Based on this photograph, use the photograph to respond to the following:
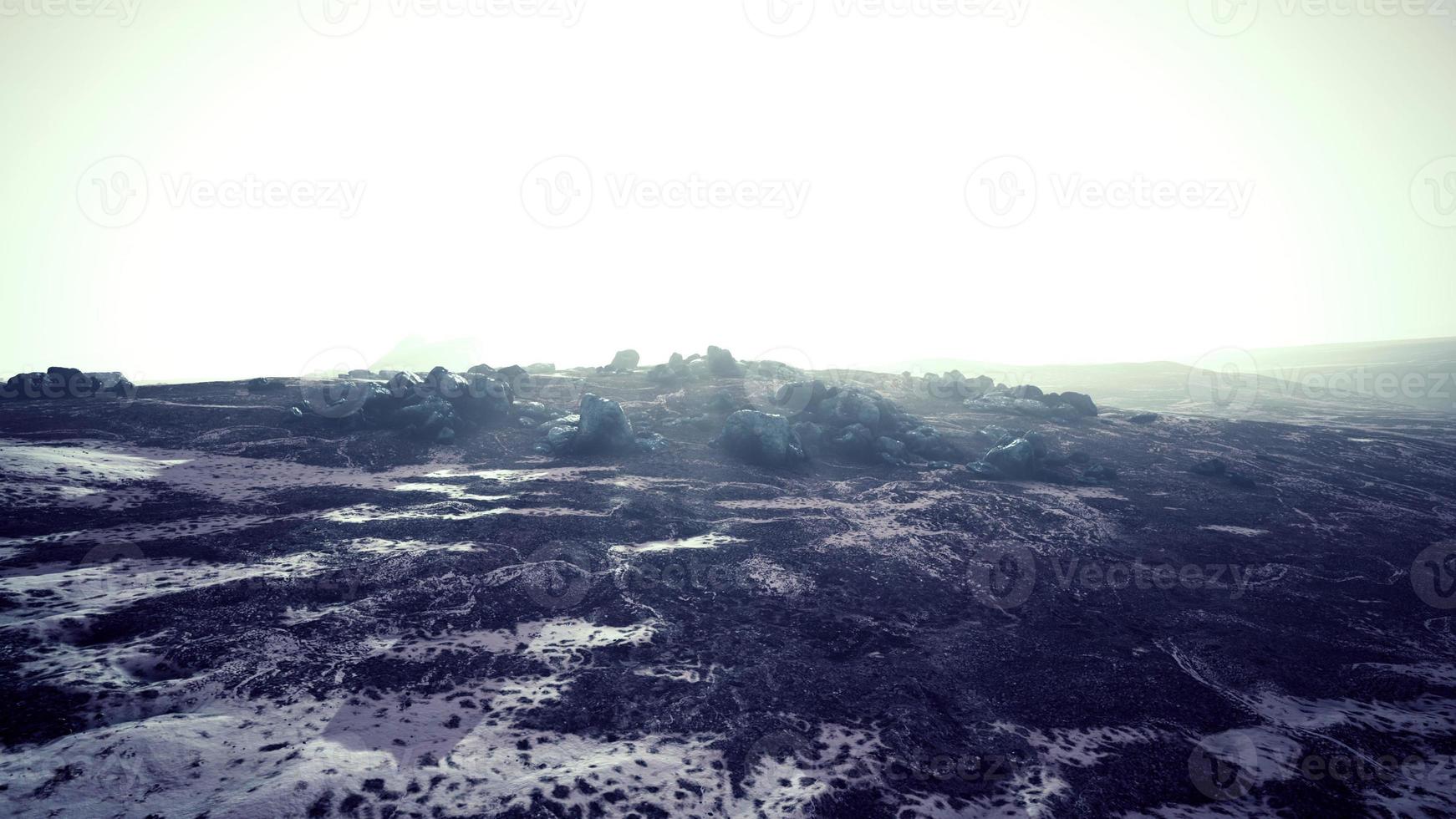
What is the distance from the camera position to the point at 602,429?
30.3 meters

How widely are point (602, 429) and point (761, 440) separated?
8840mm

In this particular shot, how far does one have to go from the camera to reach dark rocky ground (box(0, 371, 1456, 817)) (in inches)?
363

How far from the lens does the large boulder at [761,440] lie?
29.8 m

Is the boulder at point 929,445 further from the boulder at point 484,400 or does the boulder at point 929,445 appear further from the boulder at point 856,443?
the boulder at point 484,400

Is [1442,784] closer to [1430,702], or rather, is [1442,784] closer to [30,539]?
[1430,702]

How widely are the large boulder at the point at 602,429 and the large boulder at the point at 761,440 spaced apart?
576 centimetres

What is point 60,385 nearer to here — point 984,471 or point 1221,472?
point 984,471

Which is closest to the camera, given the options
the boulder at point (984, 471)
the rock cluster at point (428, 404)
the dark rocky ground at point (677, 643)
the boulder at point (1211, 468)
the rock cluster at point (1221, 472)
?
the dark rocky ground at point (677, 643)

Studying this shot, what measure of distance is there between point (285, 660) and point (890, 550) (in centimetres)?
1735

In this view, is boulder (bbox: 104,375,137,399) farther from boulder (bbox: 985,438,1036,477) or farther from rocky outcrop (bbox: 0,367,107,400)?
boulder (bbox: 985,438,1036,477)

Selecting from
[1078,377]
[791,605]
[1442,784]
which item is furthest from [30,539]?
[1078,377]

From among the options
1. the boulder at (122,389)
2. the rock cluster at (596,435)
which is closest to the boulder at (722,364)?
the rock cluster at (596,435)

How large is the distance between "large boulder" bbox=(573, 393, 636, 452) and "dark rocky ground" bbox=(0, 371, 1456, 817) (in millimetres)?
3896

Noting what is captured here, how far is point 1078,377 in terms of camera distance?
303 ft
